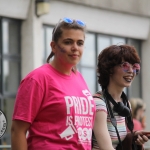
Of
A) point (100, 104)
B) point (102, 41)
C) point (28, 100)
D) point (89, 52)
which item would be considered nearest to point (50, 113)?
point (28, 100)

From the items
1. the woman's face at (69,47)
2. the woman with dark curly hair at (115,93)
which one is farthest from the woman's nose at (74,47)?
the woman with dark curly hair at (115,93)

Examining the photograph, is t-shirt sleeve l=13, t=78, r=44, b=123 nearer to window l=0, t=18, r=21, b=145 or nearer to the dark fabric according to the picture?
the dark fabric

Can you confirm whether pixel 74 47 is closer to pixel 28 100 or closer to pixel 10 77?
pixel 28 100

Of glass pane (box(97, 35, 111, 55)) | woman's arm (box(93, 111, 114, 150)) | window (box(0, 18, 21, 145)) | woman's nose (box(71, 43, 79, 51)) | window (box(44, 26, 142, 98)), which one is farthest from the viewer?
glass pane (box(97, 35, 111, 55))

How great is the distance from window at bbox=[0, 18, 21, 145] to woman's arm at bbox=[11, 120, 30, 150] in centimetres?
997

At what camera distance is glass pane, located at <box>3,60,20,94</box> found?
48.0 ft

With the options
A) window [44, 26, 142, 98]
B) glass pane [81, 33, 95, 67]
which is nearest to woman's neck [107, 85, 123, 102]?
window [44, 26, 142, 98]

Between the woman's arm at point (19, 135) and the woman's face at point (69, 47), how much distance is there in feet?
1.79

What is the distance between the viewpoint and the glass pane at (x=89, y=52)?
16.6 m

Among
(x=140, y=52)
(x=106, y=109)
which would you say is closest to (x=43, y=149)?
(x=106, y=109)

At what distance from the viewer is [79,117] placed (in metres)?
4.62

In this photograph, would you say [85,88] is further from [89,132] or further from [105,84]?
[105,84]

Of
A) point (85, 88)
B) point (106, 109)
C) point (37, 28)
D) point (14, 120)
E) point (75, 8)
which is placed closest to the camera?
point (14, 120)

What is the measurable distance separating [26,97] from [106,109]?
1064 millimetres
